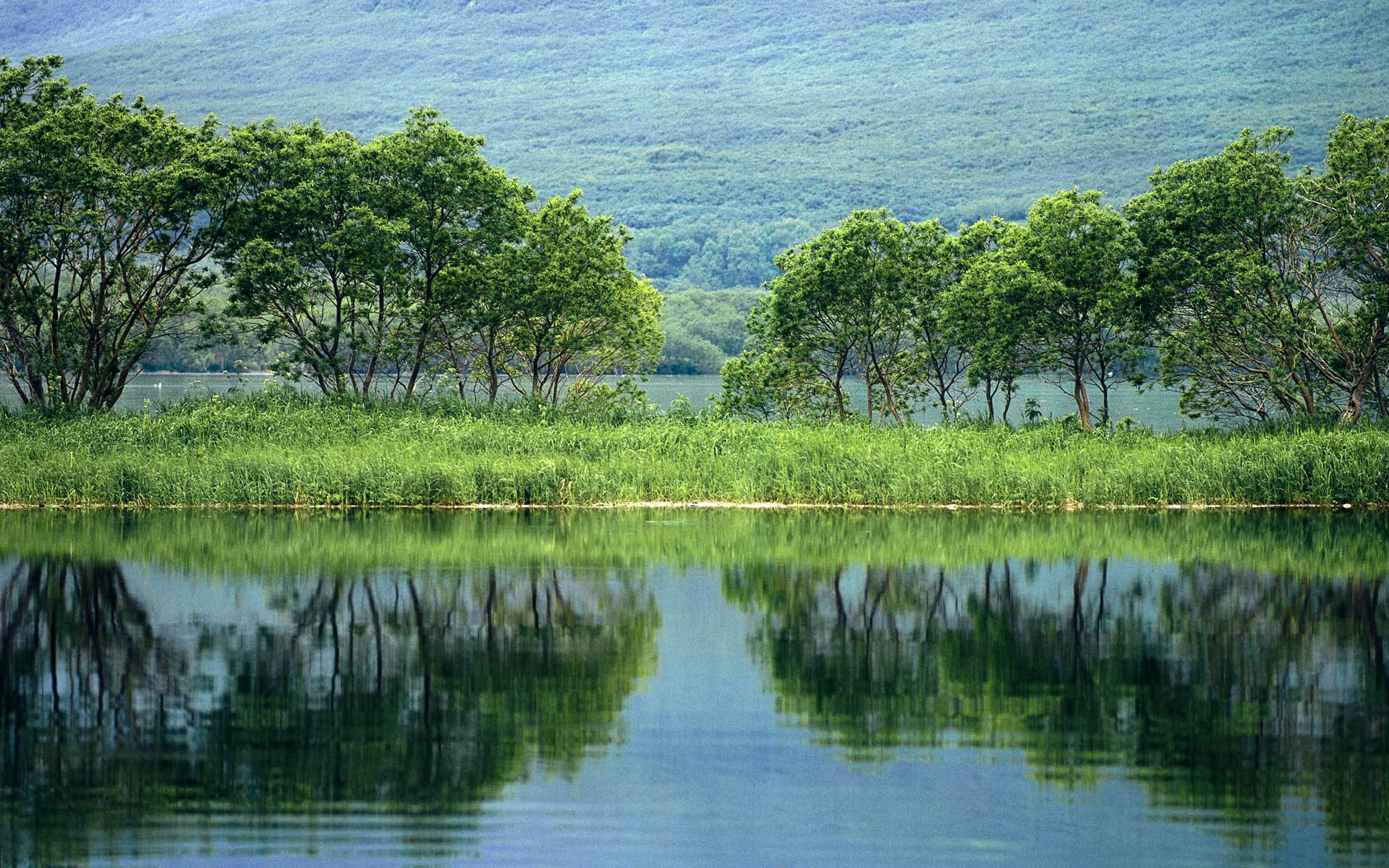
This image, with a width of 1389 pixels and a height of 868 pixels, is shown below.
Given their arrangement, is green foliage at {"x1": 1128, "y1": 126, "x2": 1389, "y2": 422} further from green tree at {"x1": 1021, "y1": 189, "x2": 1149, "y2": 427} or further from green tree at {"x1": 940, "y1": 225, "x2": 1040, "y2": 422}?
green tree at {"x1": 940, "y1": 225, "x2": 1040, "y2": 422}

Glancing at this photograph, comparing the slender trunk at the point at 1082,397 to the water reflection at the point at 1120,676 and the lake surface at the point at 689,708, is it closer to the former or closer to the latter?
the lake surface at the point at 689,708

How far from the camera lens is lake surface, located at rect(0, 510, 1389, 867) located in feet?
24.8

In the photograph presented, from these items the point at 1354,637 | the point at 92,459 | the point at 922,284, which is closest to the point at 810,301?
the point at 922,284

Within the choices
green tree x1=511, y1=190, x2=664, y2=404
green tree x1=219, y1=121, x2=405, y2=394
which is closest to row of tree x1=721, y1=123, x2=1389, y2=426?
green tree x1=511, y1=190, x2=664, y2=404

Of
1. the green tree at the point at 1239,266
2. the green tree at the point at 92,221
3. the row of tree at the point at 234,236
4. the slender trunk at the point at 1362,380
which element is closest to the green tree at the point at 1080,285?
the green tree at the point at 1239,266

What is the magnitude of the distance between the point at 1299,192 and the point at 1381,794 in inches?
1085

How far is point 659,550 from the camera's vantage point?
19.4 meters

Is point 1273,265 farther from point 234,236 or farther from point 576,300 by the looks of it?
point 234,236

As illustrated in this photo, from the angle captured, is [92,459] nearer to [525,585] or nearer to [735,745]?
[525,585]

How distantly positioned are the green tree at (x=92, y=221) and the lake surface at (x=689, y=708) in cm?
1593

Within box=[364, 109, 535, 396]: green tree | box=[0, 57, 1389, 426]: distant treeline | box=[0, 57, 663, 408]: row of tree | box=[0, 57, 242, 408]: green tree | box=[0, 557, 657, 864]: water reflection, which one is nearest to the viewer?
box=[0, 557, 657, 864]: water reflection

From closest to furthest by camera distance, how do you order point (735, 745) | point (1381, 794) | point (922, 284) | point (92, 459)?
point (1381, 794)
point (735, 745)
point (92, 459)
point (922, 284)

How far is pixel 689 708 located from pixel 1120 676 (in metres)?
3.59

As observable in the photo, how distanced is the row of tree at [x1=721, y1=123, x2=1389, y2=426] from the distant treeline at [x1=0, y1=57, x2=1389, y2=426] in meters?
0.07
